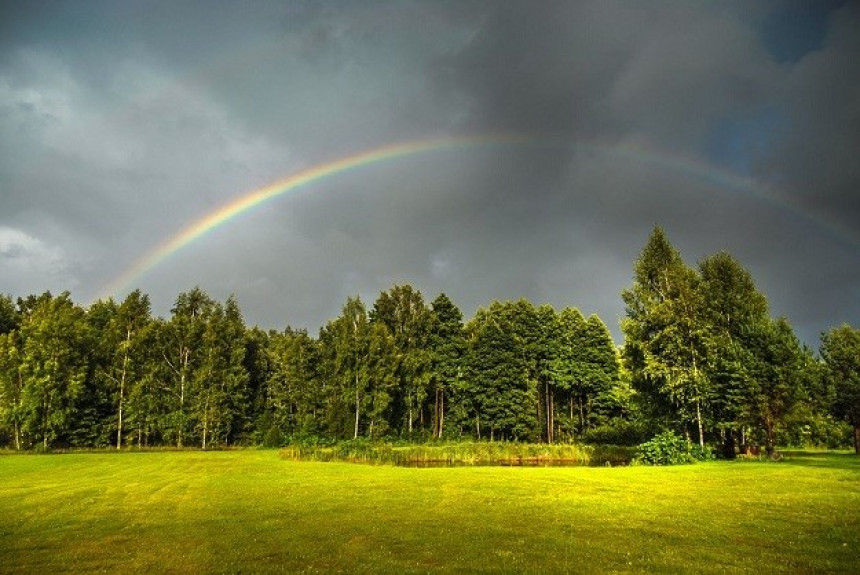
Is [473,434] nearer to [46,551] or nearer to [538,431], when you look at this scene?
[538,431]

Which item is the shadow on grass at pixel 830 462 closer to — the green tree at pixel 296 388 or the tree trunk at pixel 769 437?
the tree trunk at pixel 769 437

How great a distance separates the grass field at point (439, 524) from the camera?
12.8 meters

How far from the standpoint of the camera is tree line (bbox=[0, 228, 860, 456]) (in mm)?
53156

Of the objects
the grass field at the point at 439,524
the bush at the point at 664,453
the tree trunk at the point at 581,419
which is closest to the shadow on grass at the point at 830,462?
the grass field at the point at 439,524

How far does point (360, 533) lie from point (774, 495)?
58.3 feet

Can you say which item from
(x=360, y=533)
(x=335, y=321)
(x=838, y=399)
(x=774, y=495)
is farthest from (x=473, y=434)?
Result: (x=360, y=533)

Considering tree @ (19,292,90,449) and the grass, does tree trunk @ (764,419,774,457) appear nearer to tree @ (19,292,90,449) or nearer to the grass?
the grass

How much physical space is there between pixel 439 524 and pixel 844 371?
182 feet

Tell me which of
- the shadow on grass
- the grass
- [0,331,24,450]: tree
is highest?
[0,331,24,450]: tree

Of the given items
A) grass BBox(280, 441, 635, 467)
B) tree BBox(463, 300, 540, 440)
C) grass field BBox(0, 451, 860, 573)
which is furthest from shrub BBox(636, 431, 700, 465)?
tree BBox(463, 300, 540, 440)

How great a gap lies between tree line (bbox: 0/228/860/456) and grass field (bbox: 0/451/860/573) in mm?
25509

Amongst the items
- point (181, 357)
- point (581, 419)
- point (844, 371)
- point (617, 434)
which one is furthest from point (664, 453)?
point (181, 357)

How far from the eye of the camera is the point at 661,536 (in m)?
15.2

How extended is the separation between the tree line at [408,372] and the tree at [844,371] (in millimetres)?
200
